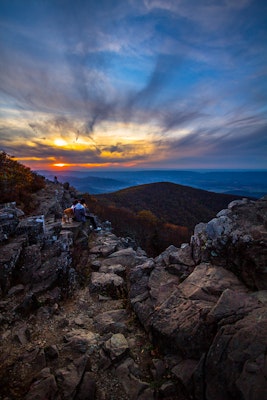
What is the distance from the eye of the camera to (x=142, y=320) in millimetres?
7355

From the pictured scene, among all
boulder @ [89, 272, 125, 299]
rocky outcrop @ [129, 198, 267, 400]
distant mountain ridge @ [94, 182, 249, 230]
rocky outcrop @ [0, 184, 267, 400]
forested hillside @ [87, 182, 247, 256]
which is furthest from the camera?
distant mountain ridge @ [94, 182, 249, 230]

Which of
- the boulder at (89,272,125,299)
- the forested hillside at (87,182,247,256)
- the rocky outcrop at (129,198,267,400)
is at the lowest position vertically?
the forested hillside at (87,182,247,256)

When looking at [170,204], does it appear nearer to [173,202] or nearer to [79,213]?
[173,202]

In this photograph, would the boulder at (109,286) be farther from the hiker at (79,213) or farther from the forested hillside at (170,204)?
the forested hillside at (170,204)

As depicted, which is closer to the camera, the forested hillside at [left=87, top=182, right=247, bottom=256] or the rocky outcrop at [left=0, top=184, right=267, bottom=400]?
the rocky outcrop at [left=0, top=184, right=267, bottom=400]

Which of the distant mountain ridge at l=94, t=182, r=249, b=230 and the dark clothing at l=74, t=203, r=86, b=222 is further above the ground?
the dark clothing at l=74, t=203, r=86, b=222

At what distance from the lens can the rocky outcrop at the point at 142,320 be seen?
485 centimetres

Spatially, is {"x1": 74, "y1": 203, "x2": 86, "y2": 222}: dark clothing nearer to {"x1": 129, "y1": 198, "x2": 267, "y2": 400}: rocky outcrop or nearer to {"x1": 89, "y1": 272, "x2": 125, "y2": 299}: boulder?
{"x1": 89, "y1": 272, "x2": 125, "y2": 299}: boulder

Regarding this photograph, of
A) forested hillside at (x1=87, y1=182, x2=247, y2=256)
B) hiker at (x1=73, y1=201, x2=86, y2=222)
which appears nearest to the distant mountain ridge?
forested hillside at (x1=87, y1=182, x2=247, y2=256)

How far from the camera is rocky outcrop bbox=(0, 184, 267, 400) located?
4.85 m

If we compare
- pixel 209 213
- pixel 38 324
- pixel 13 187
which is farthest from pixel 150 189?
pixel 38 324

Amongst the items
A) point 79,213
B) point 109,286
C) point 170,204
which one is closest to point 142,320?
point 109,286

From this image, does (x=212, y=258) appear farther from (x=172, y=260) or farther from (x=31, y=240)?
(x=31, y=240)

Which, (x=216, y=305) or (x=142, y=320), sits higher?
(x=216, y=305)
